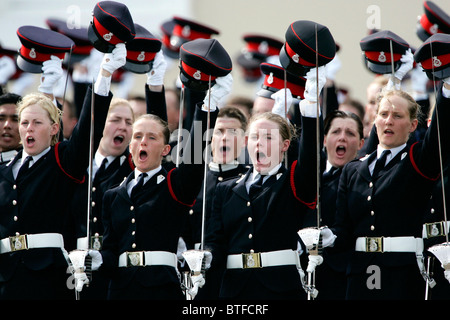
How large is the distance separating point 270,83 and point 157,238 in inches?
66.8

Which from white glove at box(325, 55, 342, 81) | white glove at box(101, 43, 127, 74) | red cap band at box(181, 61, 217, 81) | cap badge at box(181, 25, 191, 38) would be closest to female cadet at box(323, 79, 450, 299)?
red cap band at box(181, 61, 217, 81)

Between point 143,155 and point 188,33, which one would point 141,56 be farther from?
point 188,33

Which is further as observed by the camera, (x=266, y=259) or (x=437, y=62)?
(x=266, y=259)

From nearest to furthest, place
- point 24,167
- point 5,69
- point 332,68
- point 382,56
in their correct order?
point 24,167
point 382,56
point 332,68
point 5,69

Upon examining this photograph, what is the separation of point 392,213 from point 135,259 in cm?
152

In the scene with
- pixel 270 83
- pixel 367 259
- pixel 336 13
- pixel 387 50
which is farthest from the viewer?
pixel 336 13

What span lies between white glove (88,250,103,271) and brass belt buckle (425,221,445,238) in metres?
1.96

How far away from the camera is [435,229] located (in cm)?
487

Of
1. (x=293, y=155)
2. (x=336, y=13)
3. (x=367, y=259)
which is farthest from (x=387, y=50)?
(x=336, y=13)

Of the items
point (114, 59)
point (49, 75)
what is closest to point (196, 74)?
point (114, 59)

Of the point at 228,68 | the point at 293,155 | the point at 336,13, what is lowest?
the point at 293,155

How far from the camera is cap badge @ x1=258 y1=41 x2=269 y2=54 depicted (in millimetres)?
8461

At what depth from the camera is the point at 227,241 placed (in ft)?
15.8

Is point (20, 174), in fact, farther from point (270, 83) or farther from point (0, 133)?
point (270, 83)
